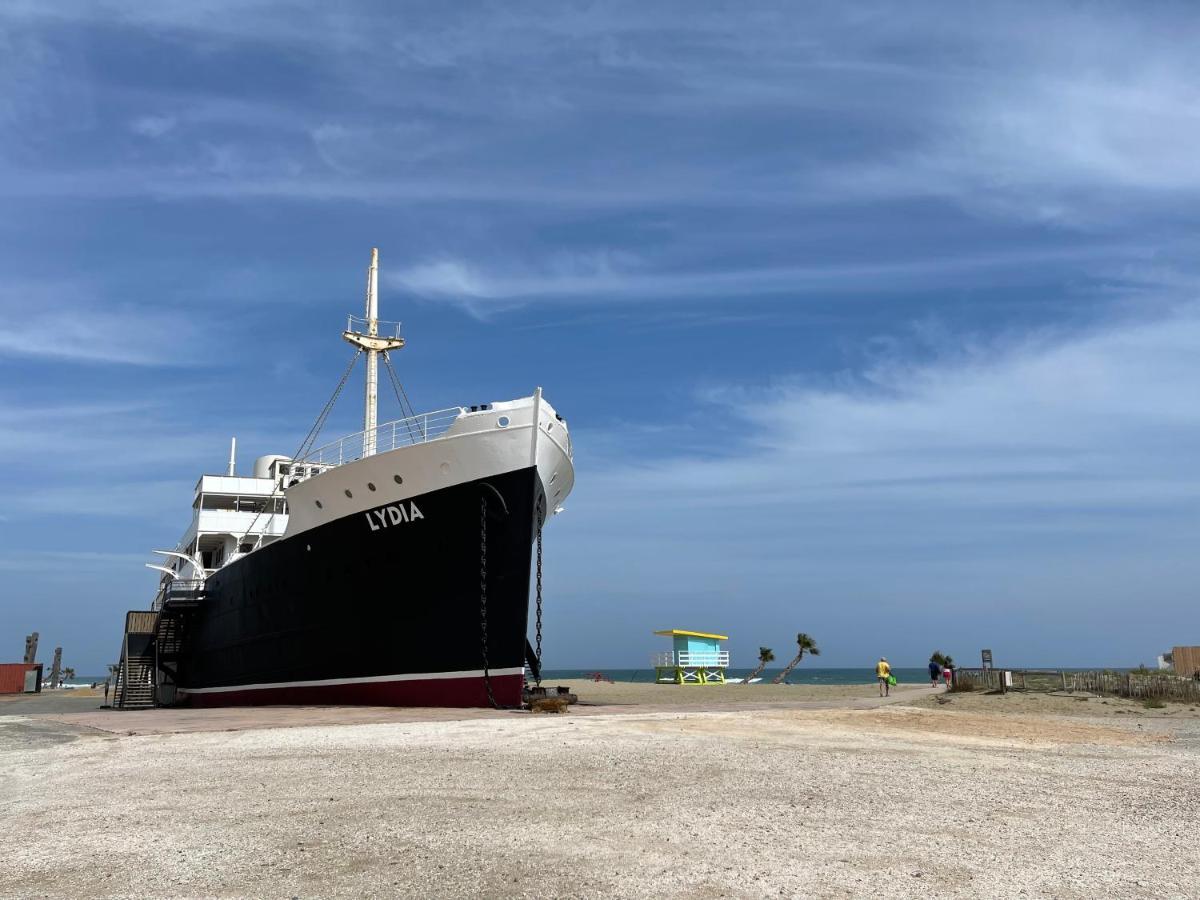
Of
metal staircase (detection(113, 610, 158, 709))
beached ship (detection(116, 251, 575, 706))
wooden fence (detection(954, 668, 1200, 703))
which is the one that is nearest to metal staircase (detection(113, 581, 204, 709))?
metal staircase (detection(113, 610, 158, 709))

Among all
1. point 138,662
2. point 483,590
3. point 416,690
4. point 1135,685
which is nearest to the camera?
point 483,590

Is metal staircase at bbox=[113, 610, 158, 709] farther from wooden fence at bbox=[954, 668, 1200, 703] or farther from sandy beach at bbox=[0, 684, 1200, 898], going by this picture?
wooden fence at bbox=[954, 668, 1200, 703]

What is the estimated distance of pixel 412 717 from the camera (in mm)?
14484

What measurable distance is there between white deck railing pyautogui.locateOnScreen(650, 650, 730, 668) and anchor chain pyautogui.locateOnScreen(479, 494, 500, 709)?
26.1 m

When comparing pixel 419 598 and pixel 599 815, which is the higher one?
pixel 419 598

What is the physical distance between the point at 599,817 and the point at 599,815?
0.06 meters

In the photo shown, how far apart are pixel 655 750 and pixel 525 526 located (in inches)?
317

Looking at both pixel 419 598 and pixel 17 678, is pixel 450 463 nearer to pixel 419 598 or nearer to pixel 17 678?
pixel 419 598

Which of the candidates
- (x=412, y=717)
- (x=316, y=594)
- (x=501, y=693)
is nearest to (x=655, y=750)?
(x=412, y=717)

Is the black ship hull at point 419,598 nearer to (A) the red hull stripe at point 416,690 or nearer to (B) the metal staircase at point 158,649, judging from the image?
(A) the red hull stripe at point 416,690

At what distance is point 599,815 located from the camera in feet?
20.9

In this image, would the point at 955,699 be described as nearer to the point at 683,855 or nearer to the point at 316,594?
the point at 316,594

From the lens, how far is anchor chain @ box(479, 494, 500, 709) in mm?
16656

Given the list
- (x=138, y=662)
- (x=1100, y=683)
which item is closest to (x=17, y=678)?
(x=138, y=662)
